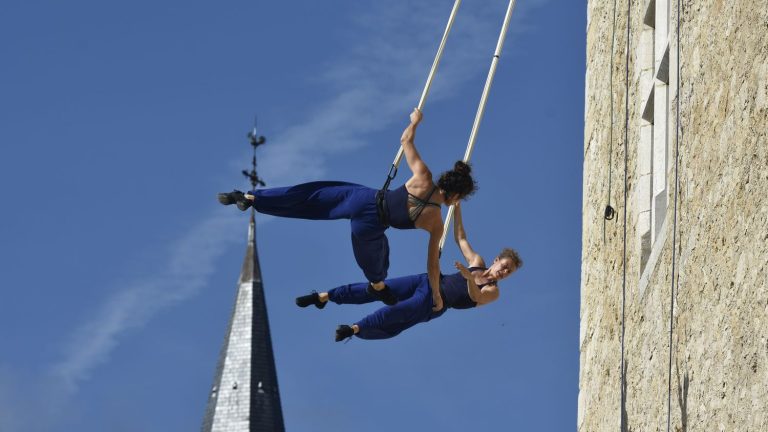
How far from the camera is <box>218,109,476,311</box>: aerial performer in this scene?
1145cm

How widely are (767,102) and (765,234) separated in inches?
21.5

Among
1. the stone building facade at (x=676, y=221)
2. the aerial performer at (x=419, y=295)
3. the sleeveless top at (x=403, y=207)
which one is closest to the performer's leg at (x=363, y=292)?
the aerial performer at (x=419, y=295)

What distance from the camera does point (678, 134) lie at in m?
10.5

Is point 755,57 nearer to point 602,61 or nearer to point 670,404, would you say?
point 670,404

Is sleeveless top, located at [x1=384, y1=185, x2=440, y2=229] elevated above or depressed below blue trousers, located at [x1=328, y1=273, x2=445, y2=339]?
above

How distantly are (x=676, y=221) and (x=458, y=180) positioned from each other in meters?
1.40

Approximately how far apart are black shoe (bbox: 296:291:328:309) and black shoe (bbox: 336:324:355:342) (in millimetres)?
189

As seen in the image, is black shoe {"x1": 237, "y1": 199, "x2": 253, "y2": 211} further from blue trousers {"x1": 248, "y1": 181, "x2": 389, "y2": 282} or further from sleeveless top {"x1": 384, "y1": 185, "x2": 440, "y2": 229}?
sleeveless top {"x1": 384, "y1": 185, "x2": 440, "y2": 229}

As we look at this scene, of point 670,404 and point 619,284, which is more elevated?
point 619,284

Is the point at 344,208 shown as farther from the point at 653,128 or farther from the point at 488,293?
the point at 653,128

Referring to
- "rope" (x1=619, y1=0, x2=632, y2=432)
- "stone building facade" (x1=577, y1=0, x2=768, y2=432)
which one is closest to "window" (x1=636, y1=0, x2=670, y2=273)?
"stone building facade" (x1=577, y1=0, x2=768, y2=432)

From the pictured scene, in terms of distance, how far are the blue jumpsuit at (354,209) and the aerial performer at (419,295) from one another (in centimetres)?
34

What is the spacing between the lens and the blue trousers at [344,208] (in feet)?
38.4

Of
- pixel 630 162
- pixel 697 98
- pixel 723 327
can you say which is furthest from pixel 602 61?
pixel 723 327
